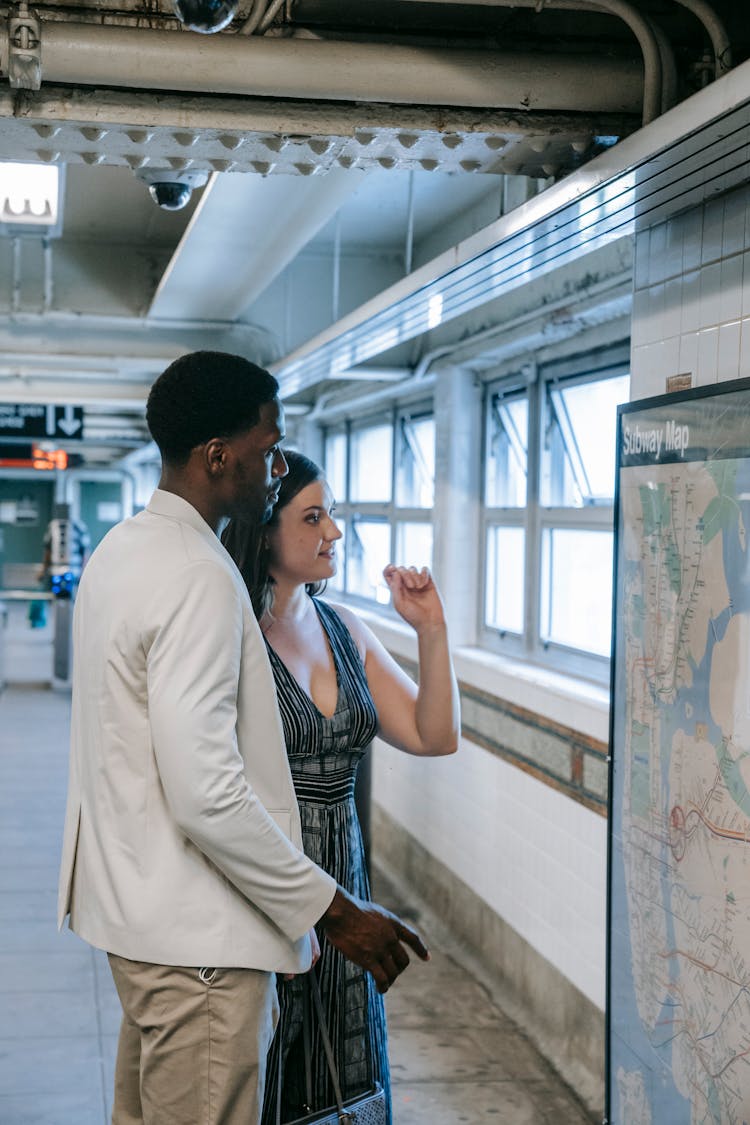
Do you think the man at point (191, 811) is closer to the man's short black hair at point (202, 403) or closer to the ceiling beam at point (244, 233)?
the man's short black hair at point (202, 403)

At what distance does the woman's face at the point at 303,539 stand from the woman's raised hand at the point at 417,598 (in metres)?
0.15

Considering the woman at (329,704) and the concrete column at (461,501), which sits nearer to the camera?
the woman at (329,704)

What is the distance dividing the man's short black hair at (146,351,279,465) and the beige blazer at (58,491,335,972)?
10cm

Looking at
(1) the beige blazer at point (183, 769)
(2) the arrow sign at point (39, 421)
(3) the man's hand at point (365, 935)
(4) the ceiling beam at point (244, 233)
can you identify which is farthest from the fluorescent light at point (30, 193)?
(2) the arrow sign at point (39, 421)

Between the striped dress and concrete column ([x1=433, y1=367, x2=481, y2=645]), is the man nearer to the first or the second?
the striped dress

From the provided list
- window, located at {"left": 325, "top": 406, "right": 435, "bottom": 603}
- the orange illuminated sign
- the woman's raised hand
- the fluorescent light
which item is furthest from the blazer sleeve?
the orange illuminated sign

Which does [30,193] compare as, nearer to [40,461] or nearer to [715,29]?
[715,29]

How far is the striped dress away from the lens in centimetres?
216

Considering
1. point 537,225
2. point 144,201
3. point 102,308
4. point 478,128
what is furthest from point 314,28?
point 102,308

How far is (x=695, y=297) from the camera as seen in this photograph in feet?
7.73

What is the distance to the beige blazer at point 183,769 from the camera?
1.62m

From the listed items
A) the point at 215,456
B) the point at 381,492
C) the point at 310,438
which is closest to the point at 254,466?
the point at 215,456

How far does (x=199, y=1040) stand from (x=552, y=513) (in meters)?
3.23

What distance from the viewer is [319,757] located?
2227 mm
